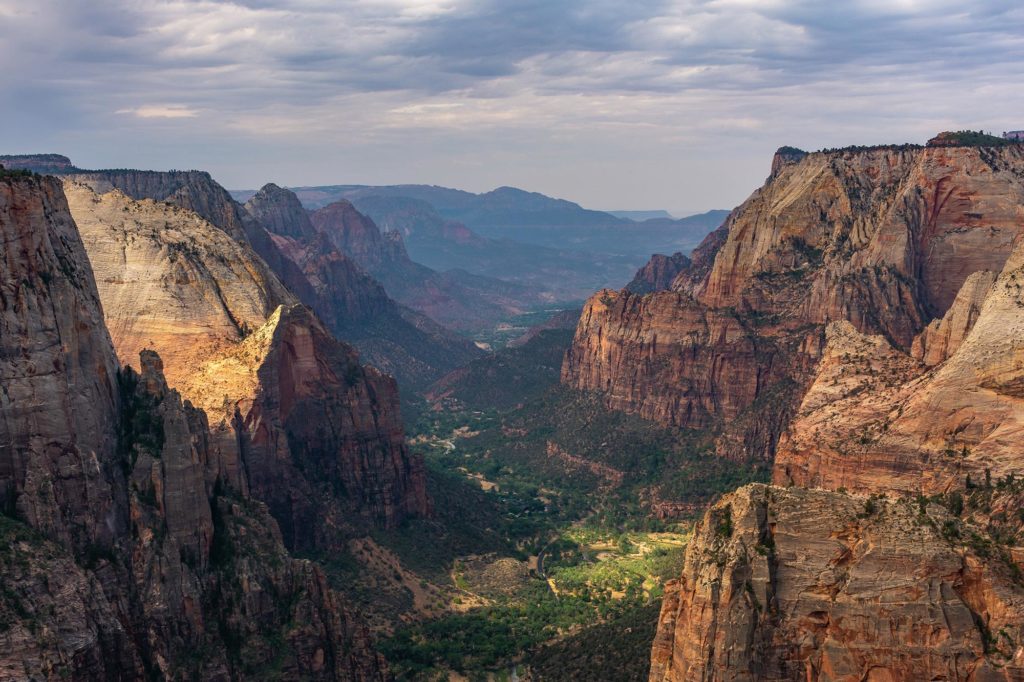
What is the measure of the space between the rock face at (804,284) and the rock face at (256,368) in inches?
1862

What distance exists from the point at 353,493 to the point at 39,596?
57582mm

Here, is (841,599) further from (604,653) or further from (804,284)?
(804,284)

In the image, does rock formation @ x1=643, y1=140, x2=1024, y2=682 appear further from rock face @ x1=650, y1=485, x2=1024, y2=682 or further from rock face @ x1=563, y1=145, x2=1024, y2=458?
rock face @ x1=563, y1=145, x2=1024, y2=458

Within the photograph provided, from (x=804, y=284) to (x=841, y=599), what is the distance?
4192 inches

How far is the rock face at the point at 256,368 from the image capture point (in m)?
99.5

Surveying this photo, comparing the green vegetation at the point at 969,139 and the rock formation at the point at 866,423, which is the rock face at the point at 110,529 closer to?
the rock formation at the point at 866,423

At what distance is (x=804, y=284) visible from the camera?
146625mm

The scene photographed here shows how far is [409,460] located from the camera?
399 feet

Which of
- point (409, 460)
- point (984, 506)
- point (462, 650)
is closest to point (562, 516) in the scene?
point (409, 460)

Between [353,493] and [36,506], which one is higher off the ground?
[36,506]

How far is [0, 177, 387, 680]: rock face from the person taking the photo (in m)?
58.6

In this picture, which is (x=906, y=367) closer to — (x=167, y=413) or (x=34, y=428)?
(x=167, y=413)

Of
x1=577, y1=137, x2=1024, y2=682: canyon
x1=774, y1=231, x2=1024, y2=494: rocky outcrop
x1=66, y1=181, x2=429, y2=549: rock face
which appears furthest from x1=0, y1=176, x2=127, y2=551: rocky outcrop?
x1=774, y1=231, x2=1024, y2=494: rocky outcrop

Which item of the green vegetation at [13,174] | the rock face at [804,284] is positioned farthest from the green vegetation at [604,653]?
the rock face at [804,284]
